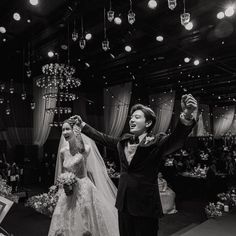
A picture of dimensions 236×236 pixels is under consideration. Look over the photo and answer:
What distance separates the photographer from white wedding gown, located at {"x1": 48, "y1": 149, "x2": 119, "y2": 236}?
294 centimetres

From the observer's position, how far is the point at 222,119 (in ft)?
54.4

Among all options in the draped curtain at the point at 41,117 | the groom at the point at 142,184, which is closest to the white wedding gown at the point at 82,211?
the groom at the point at 142,184

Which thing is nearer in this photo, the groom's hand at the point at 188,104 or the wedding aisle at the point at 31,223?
the groom's hand at the point at 188,104

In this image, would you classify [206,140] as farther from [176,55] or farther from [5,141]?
[5,141]

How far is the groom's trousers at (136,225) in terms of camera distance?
5.18 feet

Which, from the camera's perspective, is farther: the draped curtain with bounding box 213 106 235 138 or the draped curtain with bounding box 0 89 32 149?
the draped curtain with bounding box 213 106 235 138

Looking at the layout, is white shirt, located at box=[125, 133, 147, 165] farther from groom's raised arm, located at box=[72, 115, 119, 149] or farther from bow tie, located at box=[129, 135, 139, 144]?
groom's raised arm, located at box=[72, 115, 119, 149]

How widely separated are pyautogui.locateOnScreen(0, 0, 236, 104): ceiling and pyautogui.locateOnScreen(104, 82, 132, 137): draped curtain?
47 centimetres

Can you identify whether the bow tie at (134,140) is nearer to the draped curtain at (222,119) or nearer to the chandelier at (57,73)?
the chandelier at (57,73)

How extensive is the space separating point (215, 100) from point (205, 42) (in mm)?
10240

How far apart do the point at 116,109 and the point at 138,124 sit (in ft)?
28.4

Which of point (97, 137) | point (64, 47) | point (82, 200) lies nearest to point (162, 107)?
point (64, 47)

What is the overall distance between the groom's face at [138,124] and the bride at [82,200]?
1.13 metres

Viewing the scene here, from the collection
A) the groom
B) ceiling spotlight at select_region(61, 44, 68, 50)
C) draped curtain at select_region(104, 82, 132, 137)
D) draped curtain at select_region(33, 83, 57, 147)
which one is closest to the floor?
the groom
